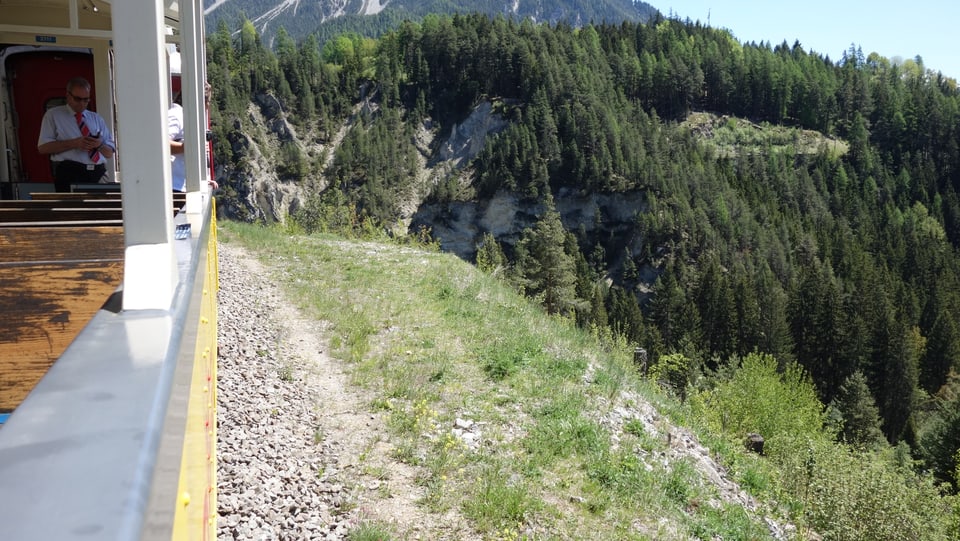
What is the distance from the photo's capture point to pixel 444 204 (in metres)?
109

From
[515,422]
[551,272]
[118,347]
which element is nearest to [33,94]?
[515,422]

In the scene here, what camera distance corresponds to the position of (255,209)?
108500mm

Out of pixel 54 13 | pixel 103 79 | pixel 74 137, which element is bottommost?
pixel 74 137

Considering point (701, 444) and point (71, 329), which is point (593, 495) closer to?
point (701, 444)

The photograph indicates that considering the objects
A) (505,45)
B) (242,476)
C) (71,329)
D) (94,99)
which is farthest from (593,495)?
(505,45)

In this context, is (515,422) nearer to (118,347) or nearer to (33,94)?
(118,347)

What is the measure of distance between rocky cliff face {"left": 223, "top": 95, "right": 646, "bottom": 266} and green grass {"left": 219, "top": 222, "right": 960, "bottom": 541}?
88.3m

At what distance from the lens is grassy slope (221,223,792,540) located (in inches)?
261

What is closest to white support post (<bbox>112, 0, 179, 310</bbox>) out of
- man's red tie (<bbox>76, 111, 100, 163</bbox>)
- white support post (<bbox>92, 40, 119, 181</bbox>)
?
man's red tie (<bbox>76, 111, 100, 163</bbox>)

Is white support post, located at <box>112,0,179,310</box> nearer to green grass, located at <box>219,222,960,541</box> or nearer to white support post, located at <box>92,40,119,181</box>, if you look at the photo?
green grass, located at <box>219,222,960,541</box>

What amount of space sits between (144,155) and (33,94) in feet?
29.3

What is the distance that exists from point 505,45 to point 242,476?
5104 inches

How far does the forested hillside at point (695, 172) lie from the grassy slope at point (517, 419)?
35993 millimetres

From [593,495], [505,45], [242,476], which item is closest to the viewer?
[242,476]
